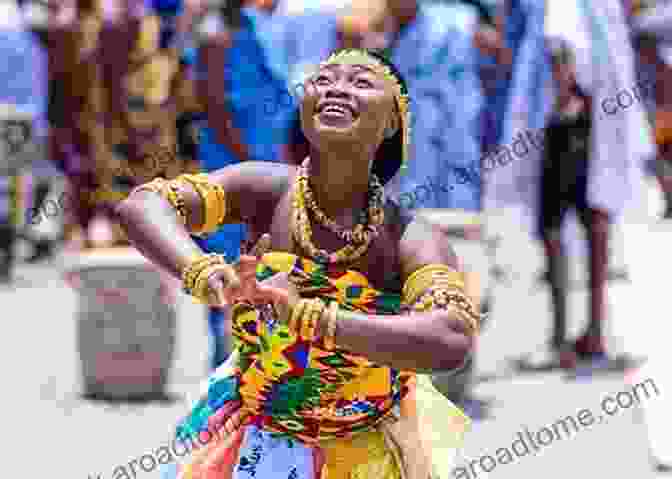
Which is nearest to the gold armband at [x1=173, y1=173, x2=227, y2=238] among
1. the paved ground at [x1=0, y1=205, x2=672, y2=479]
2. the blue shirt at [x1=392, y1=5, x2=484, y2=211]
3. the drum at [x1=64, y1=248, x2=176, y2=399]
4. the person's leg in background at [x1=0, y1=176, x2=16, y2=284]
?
the paved ground at [x1=0, y1=205, x2=672, y2=479]

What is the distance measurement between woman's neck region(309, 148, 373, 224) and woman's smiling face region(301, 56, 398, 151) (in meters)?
0.05

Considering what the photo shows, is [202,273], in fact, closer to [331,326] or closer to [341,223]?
[331,326]

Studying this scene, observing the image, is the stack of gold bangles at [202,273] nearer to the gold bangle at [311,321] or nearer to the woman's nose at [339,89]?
the gold bangle at [311,321]

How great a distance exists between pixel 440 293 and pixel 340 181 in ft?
1.18

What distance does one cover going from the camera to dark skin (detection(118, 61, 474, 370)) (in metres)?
2.68

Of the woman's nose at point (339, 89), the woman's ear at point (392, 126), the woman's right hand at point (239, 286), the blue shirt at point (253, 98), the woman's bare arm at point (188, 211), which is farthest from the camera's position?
the blue shirt at point (253, 98)

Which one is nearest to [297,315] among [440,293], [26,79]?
[440,293]

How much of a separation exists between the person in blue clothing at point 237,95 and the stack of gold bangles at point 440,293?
4.27m

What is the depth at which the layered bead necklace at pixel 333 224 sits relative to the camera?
3.01 metres

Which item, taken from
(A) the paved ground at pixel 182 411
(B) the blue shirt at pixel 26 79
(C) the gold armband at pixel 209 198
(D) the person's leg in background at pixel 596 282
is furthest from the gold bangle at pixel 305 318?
(B) the blue shirt at pixel 26 79

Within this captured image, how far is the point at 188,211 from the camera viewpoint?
9.86 feet

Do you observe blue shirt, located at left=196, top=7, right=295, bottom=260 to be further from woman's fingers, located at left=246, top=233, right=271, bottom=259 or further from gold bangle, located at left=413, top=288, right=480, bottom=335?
gold bangle, located at left=413, top=288, right=480, bottom=335

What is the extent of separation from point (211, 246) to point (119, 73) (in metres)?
5.32

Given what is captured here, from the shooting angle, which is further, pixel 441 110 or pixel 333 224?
pixel 441 110
